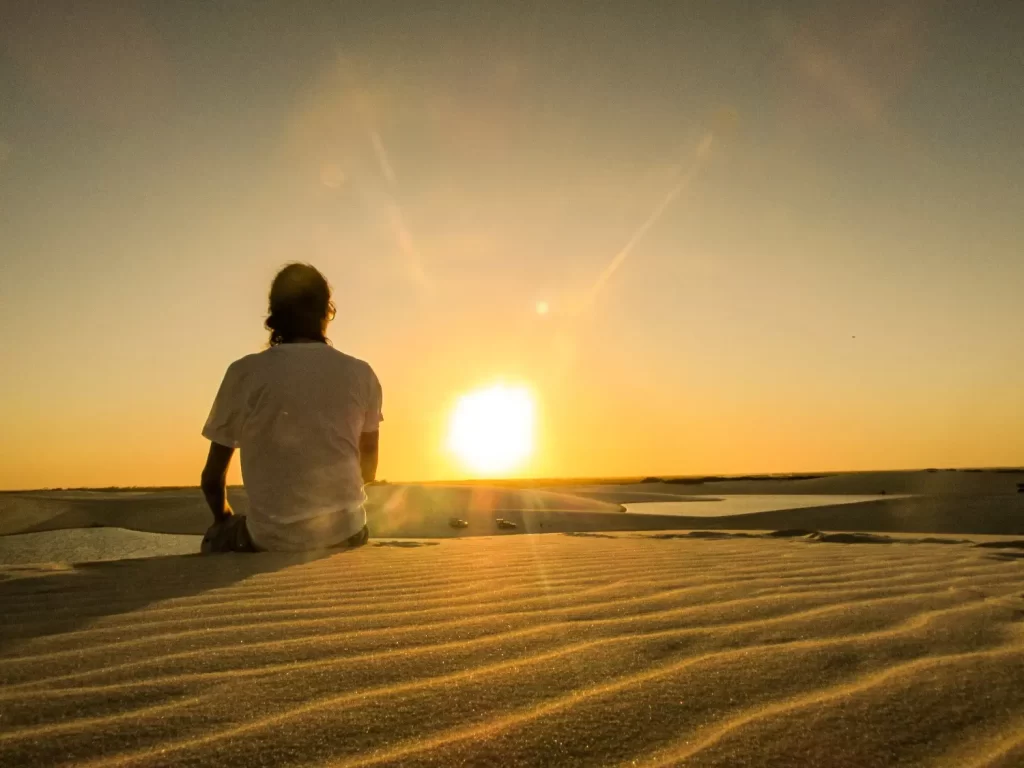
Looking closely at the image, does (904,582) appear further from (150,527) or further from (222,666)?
(150,527)

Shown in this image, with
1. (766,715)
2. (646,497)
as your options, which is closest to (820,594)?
(766,715)

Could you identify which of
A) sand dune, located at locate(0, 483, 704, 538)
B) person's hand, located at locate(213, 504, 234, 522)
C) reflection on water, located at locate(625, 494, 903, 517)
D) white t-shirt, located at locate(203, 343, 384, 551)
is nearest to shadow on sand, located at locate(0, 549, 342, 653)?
white t-shirt, located at locate(203, 343, 384, 551)

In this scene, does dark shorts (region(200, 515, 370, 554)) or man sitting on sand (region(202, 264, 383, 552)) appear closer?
man sitting on sand (region(202, 264, 383, 552))

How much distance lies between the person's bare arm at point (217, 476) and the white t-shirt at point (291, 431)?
0.09 m

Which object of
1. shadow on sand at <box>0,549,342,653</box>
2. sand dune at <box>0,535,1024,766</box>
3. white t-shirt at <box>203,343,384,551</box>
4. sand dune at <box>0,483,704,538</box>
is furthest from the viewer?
sand dune at <box>0,483,704,538</box>

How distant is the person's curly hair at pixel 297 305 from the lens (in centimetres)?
387

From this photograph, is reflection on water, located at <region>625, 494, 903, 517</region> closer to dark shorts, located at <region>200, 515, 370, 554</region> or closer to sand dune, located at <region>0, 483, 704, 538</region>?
sand dune, located at <region>0, 483, 704, 538</region>

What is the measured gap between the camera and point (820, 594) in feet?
8.57

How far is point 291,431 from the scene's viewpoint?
3596 mm

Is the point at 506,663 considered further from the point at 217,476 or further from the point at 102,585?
the point at 217,476

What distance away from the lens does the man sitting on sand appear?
359 centimetres

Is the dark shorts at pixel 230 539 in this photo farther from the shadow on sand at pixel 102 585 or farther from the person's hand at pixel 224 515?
the shadow on sand at pixel 102 585

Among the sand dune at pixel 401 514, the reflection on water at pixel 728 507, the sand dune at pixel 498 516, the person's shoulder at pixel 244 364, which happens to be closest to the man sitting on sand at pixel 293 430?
the person's shoulder at pixel 244 364

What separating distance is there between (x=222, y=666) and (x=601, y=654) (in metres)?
0.84
